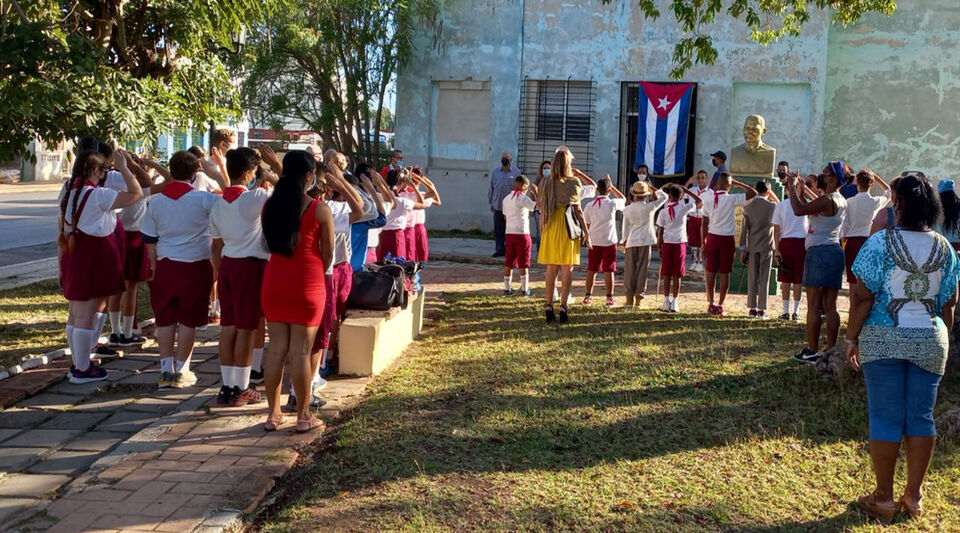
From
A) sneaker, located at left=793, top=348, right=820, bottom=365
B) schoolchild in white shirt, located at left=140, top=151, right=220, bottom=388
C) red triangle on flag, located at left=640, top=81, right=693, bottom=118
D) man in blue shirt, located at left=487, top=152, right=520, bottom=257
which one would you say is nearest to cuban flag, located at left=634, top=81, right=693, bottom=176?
red triangle on flag, located at left=640, top=81, right=693, bottom=118

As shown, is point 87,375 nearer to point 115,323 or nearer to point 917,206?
point 115,323

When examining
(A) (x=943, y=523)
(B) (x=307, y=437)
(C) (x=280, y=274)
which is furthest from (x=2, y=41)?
(A) (x=943, y=523)

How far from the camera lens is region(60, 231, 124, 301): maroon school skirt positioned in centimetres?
764

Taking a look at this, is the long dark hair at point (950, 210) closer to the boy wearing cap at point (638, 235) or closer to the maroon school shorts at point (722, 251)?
the maroon school shorts at point (722, 251)

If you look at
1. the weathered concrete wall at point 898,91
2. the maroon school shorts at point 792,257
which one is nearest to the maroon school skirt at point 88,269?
the maroon school shorts at point 792,257

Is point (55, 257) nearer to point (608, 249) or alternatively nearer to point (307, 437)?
point (608, 249)

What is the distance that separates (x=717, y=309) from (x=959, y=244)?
3609 millimetres

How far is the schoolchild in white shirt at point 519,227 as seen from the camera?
12.5 m

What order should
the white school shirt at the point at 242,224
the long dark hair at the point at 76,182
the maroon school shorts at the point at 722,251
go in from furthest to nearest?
the maroon school shorts at the point at 722,251
the long dark hair at the point at 76,182
the white school shirt at the point at 242,224

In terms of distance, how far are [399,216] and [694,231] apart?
584cm

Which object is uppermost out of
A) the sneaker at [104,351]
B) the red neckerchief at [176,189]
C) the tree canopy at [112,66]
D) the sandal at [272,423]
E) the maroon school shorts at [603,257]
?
the tree canopy at [112,66]

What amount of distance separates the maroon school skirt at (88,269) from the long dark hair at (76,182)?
0.08 meters

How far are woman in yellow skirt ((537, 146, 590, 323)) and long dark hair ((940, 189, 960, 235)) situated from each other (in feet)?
12.4

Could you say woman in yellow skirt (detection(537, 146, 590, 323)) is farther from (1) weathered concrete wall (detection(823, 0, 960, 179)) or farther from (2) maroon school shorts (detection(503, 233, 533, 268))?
(1) weathered concrete wall (detection(823, 0, 960, 179))
